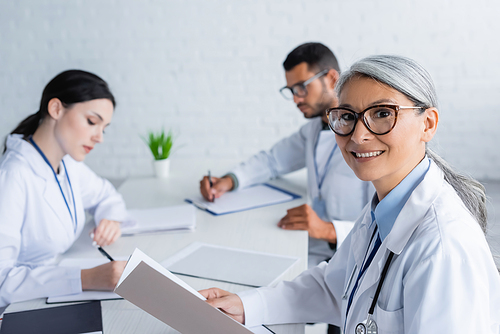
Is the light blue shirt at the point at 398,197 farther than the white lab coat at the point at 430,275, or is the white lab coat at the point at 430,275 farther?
the light blue shirt at the point at 398,197

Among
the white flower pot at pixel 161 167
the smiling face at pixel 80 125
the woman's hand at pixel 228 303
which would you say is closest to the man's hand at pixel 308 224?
the woman's hand at pixel 228 303

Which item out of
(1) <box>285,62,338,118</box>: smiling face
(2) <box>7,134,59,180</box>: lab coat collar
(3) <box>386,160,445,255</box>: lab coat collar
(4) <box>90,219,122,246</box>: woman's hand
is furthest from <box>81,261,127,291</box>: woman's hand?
(1) <box>285,62,338,118</box>: smiling face

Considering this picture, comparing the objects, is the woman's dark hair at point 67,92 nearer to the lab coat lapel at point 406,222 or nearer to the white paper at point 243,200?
the white paper at point 243,200

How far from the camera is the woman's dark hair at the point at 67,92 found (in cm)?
160

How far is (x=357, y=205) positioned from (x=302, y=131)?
60cm

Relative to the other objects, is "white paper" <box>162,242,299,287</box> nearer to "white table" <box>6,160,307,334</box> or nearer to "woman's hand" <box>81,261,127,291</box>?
"white table" <box>6,160,307,334</box>

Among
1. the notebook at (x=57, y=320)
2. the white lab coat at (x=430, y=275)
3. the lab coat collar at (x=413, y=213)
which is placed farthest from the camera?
the notebook at (x=57, y=320)

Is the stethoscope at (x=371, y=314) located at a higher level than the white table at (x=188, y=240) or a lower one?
higher

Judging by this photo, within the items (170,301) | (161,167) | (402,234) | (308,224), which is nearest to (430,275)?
(402,234)

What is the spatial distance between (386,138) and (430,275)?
0.99 ft

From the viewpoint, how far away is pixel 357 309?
38.7 inches

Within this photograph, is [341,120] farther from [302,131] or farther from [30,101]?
[30,101]

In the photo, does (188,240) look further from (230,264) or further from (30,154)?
(30,154)

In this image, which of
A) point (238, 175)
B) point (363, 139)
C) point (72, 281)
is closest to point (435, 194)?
point (363, 139)
